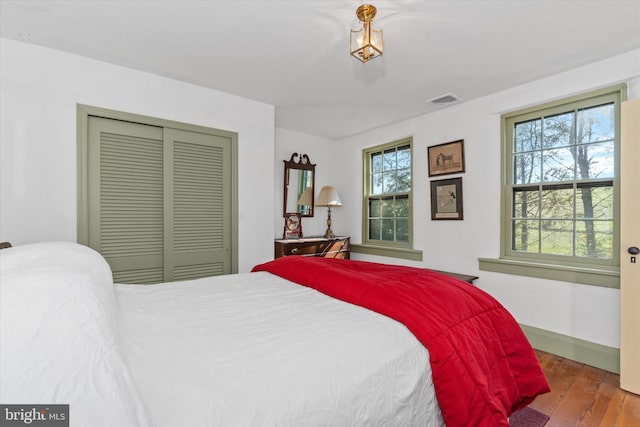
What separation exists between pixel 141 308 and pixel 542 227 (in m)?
3.33

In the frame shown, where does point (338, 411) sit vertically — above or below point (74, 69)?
below

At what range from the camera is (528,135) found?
2.99 meters

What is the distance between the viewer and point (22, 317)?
609mm

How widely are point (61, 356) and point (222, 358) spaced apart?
17.0 inches

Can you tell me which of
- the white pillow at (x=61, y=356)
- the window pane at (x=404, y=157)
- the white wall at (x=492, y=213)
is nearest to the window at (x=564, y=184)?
the white wall at (x=492, y=213)

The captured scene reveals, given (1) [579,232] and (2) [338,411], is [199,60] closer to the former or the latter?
(2) [338,411]

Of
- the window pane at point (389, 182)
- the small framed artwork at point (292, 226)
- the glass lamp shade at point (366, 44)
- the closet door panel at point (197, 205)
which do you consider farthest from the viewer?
the small framed artwork at point (292, 226)

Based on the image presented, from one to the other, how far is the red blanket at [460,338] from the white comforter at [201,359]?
0.06 metres

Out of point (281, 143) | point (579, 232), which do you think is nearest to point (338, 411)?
point (579, 232)

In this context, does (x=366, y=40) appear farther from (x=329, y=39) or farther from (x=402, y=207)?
(x=402, y=207)

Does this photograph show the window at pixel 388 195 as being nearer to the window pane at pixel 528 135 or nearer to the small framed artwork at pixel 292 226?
the small framed artwork at pixel 292 226

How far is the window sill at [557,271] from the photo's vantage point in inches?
94.5

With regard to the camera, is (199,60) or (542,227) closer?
(199,60)

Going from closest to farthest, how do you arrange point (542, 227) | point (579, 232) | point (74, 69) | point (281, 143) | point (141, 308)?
1. point (141, 308)
2. point (74, 69)
3. point (579, 232)
4. point (542, 227)
5. point (281, 143)
